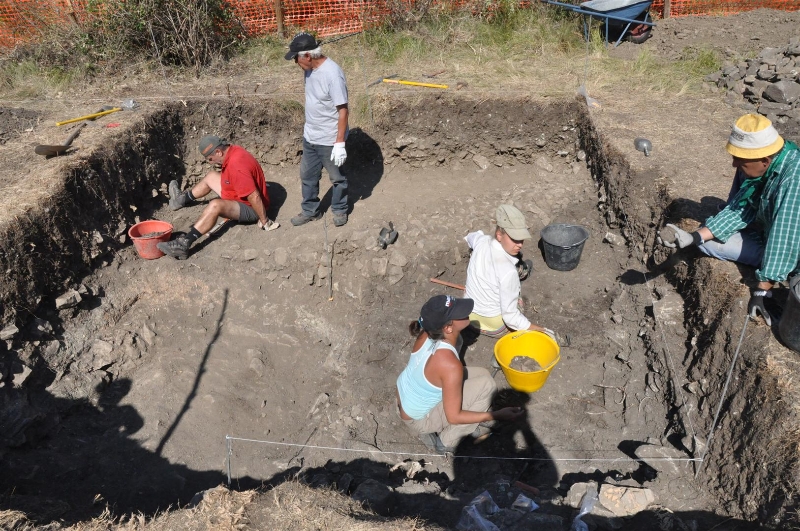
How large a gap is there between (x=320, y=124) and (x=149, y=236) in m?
2.30

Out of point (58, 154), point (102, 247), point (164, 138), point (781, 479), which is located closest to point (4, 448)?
point (102, 247)

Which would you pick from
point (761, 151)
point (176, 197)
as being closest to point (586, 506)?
point (761, 151)

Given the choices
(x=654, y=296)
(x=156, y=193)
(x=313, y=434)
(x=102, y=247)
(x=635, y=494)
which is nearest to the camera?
(x=635, y=494)

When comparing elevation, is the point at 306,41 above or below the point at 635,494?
above

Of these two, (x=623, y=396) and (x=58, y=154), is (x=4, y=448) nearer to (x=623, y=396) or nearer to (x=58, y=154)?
(x=58, y=154)

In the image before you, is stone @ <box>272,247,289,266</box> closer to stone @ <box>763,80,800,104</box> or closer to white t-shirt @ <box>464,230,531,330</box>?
white t-shirt @ <box>464,230,531,330</box>

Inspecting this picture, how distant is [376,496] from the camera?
3.83 m

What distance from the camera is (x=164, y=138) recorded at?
7.74 metres

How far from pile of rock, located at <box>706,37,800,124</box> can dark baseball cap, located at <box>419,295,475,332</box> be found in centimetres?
587

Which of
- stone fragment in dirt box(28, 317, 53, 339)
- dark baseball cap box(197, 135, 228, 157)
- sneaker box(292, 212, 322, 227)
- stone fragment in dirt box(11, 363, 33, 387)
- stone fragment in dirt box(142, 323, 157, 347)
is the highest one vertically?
dark baseball cap box(197, 135, 228, 157)

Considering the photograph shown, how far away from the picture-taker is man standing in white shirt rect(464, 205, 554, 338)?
4477 millimetres

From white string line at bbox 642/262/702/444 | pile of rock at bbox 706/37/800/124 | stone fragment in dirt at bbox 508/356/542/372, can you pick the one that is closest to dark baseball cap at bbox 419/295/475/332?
stone fragment in dirt at bbox 508/356/542/372

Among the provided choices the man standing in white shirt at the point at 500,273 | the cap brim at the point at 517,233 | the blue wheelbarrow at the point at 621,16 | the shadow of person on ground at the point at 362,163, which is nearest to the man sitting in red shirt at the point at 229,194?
the shadow of person on ground at the point at 362,163

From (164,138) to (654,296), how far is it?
6.43 meters
